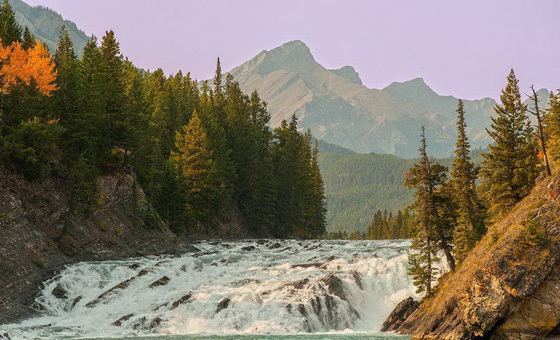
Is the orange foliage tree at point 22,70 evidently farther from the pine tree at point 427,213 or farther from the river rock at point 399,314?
the river rock at point 399,314

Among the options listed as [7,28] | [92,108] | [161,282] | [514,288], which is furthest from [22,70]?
[514,288]

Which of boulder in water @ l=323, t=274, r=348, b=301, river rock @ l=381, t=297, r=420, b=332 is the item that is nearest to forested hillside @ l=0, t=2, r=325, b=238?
boulder in water @ l=323, t=274, r=348, b=301

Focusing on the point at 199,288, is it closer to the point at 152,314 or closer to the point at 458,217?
the point at 152,314

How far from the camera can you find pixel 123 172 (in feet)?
202

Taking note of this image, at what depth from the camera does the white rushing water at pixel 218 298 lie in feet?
117

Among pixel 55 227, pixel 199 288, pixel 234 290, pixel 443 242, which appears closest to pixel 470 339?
pixel 443 242

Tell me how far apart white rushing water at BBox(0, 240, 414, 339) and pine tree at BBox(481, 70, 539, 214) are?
9.60 m

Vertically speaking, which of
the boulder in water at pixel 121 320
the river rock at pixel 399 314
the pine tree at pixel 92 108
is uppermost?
the pine tree at pixel 92 108

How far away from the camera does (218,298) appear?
38.7 meters

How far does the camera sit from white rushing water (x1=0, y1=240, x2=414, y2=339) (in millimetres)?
35656

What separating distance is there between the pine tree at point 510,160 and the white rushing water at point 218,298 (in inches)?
378

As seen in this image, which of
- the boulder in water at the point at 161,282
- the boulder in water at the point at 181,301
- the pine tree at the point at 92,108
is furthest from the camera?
the pine tree at the point at 92,108

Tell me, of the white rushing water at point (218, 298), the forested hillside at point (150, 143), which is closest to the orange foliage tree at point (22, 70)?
the forested hillside at point (150, 143)

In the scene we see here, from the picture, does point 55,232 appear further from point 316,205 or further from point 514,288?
point 316,205
